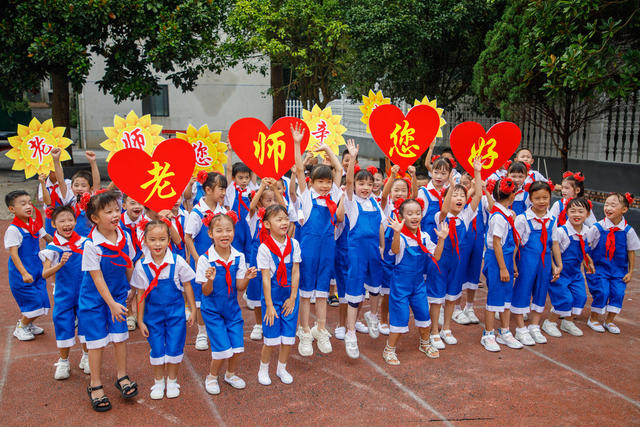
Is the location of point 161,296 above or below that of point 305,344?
above

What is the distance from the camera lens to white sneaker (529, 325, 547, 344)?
16.3 feet

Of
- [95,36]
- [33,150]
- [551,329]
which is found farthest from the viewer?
[95,36]

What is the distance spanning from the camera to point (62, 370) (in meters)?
4.11

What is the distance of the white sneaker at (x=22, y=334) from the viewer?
482 cm

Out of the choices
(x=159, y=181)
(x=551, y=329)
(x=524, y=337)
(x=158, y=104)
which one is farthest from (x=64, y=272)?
(x=158, y=104)

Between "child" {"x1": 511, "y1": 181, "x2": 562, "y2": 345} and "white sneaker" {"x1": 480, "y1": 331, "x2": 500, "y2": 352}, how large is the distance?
1.04 ft

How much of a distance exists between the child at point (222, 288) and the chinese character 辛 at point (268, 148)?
1.13m

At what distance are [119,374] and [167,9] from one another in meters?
9.63

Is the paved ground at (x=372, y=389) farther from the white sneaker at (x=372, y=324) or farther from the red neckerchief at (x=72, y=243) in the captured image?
the red neckerchief at (x=72, y=243)

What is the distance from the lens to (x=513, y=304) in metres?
4.94

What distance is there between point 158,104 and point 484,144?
1894 centimetres

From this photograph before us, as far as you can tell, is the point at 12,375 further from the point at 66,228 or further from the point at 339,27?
the point at 339,27

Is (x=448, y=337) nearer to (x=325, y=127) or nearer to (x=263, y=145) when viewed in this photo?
(x=263, y=145)

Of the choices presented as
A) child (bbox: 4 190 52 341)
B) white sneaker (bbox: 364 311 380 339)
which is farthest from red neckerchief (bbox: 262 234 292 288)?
child (bbox: 4 190 52 341)
